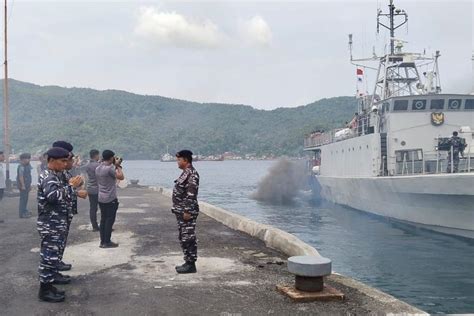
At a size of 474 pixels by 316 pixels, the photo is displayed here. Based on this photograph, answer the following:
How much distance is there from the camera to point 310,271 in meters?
5.71

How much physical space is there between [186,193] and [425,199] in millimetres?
13232

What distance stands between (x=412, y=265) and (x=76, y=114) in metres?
151

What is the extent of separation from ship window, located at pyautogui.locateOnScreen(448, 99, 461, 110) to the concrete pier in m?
14.3

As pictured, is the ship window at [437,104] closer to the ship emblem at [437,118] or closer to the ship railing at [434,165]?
the ship emblem at [437,118]

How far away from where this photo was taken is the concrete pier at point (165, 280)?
539cm

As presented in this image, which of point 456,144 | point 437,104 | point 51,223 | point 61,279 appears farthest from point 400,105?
point 51,223

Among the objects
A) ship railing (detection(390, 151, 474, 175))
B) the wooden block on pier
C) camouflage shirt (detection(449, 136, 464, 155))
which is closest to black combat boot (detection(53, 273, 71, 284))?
the wooden block on pier

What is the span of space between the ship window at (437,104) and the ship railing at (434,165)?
2195mm

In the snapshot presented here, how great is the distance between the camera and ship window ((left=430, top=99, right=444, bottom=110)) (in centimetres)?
2136

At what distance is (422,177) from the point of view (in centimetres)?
1717

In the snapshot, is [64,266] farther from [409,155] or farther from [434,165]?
A: [409,155]

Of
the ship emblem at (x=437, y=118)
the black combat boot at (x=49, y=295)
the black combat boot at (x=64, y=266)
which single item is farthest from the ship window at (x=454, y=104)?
A: the black combat boot at (x=49, y=295)

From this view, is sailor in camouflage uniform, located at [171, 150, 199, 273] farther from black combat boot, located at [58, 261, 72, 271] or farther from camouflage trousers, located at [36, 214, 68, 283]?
camouflage trousers, located at [36, 214, 68, 283]

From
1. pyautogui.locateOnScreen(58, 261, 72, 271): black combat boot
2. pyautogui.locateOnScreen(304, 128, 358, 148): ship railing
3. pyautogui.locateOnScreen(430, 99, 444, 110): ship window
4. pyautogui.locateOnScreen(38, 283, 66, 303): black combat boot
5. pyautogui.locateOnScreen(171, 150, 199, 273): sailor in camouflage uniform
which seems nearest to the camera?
pyautogui.locateOnScreen(38, 283, 66, 303): black combat boot
